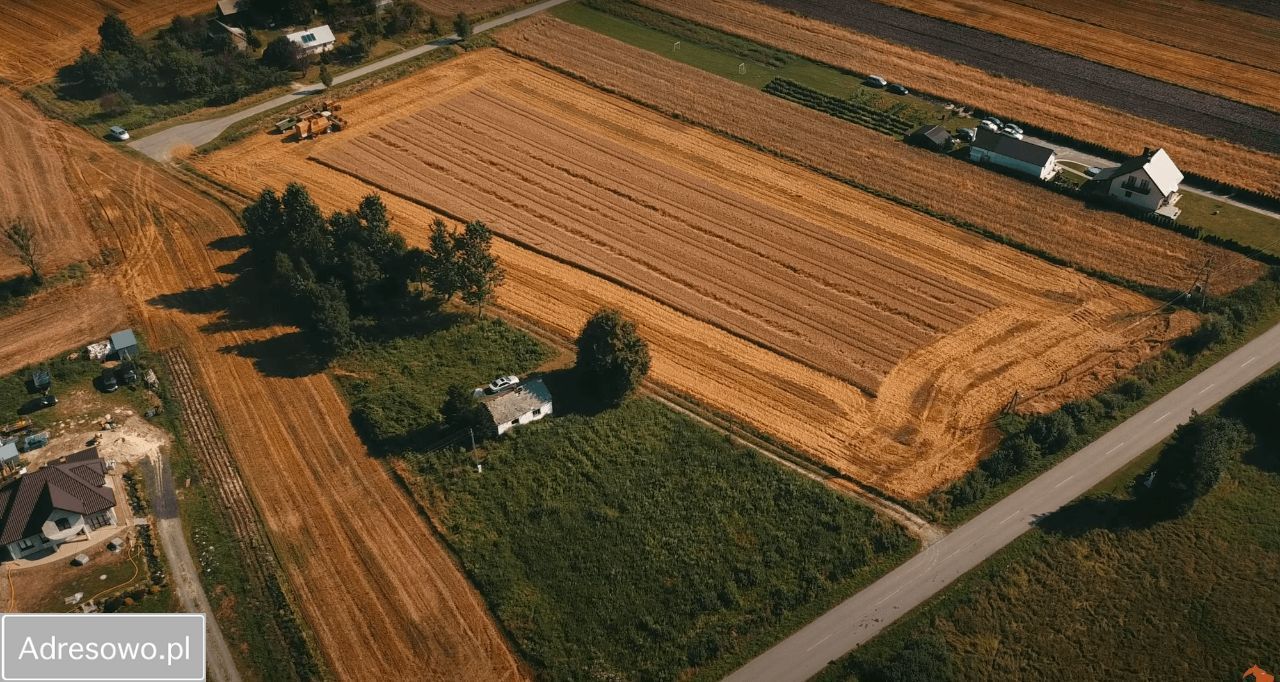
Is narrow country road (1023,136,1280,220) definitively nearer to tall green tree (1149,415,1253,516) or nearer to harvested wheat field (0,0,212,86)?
tall green tree (1149,415,1253,516)

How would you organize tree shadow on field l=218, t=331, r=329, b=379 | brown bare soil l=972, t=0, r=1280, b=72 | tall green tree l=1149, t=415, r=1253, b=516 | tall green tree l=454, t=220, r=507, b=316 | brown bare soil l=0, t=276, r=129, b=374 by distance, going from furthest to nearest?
brown bare soil l=972, t=0, r=1280, b=72, brown bare soil l=0, t=276, r=129, b=374, tall green tree l=454, t=220, r=507, b=316, tree shadow on field l=218, t=331, r=329, b=379, tall green tree l=1149, t=415, r=1253, b=516

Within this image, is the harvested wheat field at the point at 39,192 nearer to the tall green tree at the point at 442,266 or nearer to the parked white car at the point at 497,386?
the tall green tree at the point at 442,266

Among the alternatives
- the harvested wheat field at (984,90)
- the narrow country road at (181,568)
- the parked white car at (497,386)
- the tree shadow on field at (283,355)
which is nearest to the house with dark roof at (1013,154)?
the harvested wheat field at (984,90)

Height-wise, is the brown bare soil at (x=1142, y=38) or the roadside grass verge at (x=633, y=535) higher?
the brown bare soil at (x=1142, y=38)

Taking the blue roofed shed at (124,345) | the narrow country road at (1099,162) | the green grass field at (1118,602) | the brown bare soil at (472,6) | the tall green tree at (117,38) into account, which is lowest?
the blue roofed shed at (124,345)

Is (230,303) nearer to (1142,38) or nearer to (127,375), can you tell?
(127,375)

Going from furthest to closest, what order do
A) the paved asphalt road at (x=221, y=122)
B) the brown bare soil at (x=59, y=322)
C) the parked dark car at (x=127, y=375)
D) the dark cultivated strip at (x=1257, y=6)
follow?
1. the dark cultivated strip at (x=1257, y=6)
2. the paved asphalt road at (x=221, y=122)
3. the brown bare soil at (x=59, y=322)
4. the parked dark car at (x=127, y=375)

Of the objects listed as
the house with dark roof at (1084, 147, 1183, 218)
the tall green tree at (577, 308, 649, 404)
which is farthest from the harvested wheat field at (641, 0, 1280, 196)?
the tall green tree at (577, 308, 649, 404)

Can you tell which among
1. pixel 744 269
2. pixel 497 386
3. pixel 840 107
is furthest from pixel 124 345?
pixel 840 107
